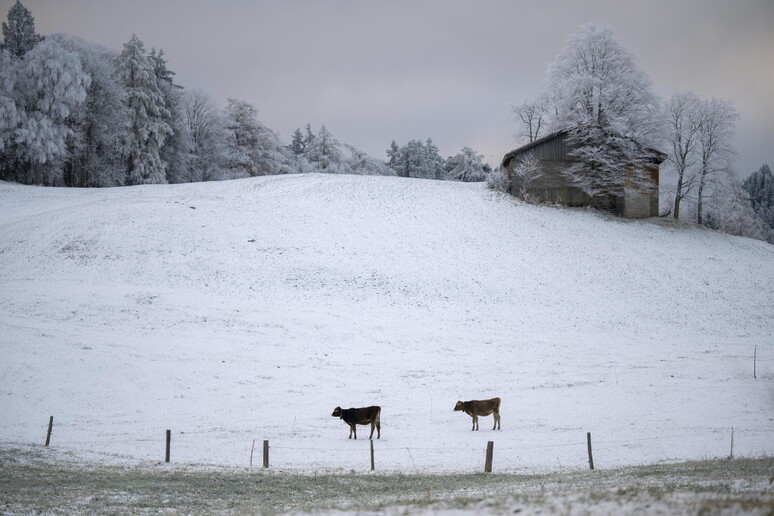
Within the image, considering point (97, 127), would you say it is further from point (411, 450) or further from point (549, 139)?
point (411, 450)

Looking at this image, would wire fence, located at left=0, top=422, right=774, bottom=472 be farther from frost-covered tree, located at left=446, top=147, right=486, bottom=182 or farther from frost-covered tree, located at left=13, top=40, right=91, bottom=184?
frost-covered tree, located at left=446, top=147, right=486, bottom=182

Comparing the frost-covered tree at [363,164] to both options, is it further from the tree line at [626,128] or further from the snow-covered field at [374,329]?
the tree line at [626,128]

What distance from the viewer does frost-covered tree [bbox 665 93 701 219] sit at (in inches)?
2121

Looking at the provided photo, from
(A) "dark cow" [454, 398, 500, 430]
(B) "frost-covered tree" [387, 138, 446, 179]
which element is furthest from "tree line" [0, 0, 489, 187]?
(A) "dark cow" [454, 398, 500, 430]

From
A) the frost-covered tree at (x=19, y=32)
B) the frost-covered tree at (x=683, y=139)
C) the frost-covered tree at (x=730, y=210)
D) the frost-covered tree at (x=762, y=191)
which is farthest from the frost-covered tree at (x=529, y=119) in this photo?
the frost-covered tree at (x=762, y=191)

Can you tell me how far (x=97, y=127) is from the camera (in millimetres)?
65188

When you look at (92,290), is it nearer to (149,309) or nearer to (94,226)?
(149,309)

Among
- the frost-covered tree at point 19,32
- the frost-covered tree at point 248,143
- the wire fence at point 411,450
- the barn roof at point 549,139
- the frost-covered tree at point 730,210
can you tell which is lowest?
the wire fence at point 411,450

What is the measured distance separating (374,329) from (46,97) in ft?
166

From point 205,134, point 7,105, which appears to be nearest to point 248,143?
point 205,134

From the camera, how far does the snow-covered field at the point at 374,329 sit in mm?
18953

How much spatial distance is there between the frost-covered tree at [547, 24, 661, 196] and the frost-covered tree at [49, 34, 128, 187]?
2024 inches

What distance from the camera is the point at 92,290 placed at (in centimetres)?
3262

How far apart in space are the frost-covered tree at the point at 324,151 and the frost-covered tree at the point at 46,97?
1417 inches
